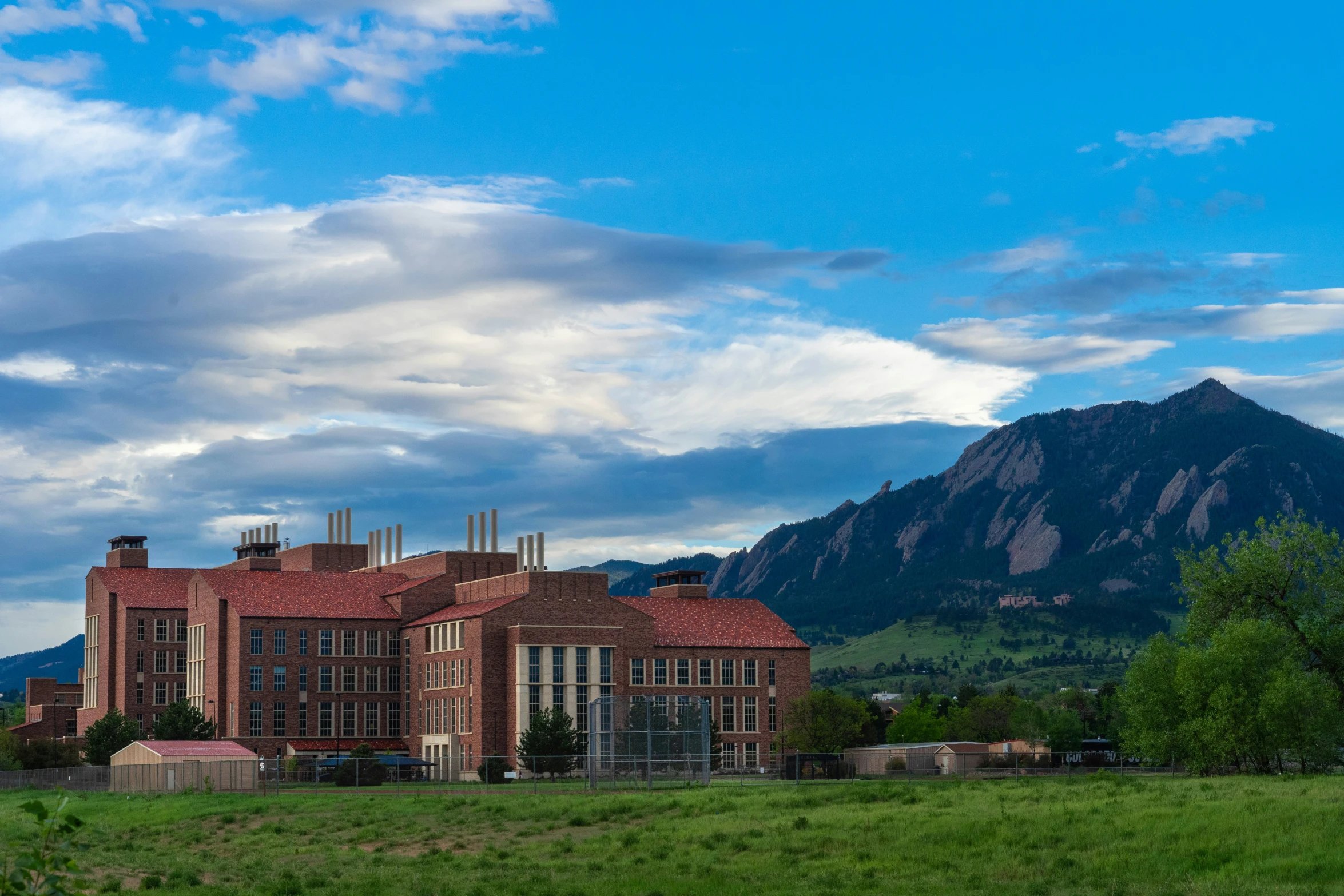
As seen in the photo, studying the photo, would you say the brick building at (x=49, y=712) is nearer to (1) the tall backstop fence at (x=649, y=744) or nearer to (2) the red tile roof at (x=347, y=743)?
(2) the red tile roof at (x=347, y=743)

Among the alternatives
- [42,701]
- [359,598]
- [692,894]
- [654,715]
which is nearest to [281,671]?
[359,598]

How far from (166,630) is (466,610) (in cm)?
3438

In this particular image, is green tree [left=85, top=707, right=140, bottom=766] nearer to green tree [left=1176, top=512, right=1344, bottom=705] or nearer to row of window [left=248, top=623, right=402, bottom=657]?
row of window [left=248, top=623, right=402, bottom=657]

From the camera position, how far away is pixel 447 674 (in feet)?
391

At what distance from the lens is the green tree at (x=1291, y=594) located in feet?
270

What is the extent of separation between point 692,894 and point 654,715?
4616 cm

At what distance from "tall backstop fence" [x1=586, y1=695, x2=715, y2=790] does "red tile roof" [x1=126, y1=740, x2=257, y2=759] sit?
29421mm

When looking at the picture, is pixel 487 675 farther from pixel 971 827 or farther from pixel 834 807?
pixel 971 827

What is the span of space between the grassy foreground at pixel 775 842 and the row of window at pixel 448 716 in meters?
49.0

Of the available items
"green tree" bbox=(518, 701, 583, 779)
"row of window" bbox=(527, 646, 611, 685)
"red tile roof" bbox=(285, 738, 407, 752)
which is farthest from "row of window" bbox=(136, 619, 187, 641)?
"green tree" bbox=(518, 701, 583, 779)

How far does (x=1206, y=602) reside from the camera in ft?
276

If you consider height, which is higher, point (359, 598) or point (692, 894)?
point (359, 598)

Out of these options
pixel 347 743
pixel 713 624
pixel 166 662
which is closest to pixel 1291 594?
pixel 713 624

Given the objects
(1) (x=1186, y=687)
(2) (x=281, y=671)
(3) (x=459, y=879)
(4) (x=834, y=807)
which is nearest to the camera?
(3) (x=459, y=879)
